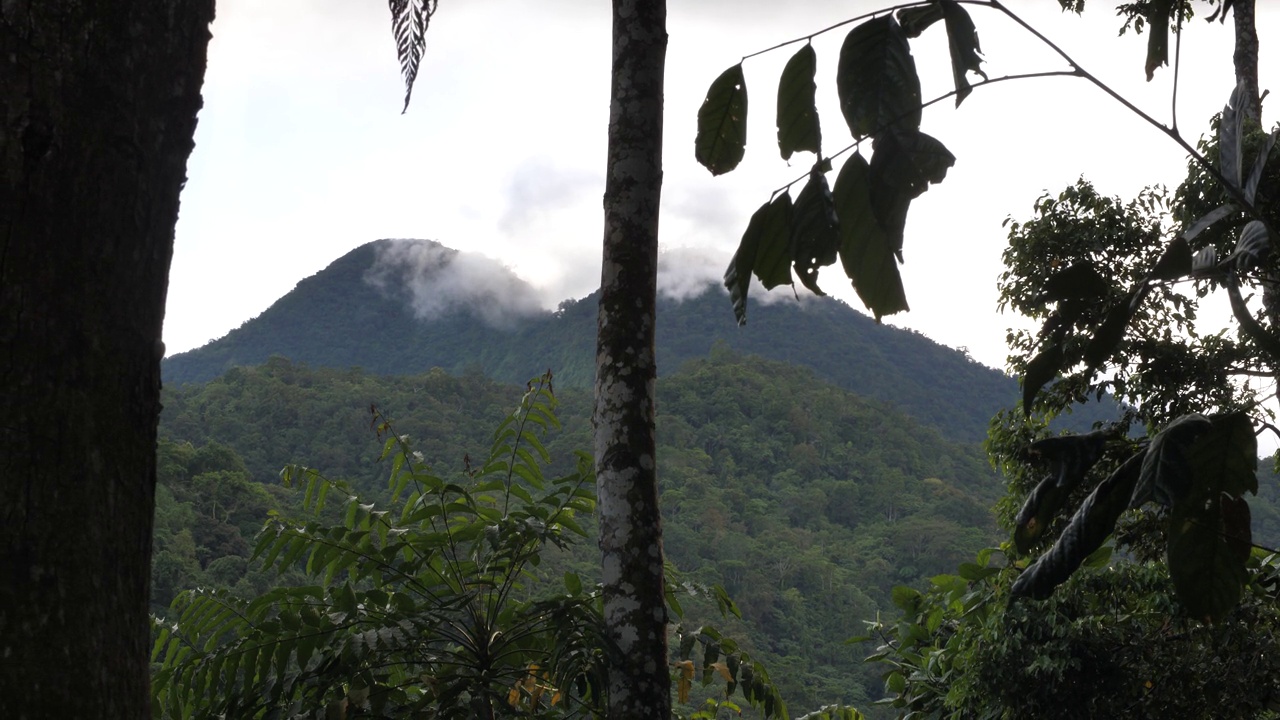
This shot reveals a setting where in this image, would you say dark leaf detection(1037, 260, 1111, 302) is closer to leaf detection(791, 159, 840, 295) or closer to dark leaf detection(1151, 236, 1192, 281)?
dark leaf detection(1151, 236, 1192, 281)

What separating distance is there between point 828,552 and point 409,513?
863 inches

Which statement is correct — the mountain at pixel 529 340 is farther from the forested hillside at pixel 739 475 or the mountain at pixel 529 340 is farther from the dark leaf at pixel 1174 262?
the dark leaf at pixel 1174 262

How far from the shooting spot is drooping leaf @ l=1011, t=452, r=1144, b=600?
0.69 metres

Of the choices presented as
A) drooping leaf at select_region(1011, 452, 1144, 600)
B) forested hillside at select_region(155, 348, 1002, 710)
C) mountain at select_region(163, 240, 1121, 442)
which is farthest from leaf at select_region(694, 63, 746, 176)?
mountain at select_region(163, 240, 1121, 442)

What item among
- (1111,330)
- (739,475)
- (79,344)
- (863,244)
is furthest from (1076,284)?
(739,475)

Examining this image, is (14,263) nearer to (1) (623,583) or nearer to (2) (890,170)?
(2) (890,170)

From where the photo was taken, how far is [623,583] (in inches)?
70.2

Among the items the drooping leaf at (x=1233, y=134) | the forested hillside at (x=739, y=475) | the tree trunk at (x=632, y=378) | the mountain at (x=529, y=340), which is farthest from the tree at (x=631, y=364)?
the mountain at (x=529, y=340)

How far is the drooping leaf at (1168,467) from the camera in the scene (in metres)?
0.61

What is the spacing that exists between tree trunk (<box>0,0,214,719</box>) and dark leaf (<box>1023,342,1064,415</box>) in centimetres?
66

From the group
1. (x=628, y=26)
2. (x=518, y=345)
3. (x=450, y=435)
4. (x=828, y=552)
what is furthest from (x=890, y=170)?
(x=518, y=345)

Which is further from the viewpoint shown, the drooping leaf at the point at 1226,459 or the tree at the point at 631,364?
the tree at the point at 631,364

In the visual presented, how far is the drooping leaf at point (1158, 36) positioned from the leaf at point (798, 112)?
0.37m

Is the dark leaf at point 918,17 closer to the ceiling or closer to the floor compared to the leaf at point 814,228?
closer to the ceiling
